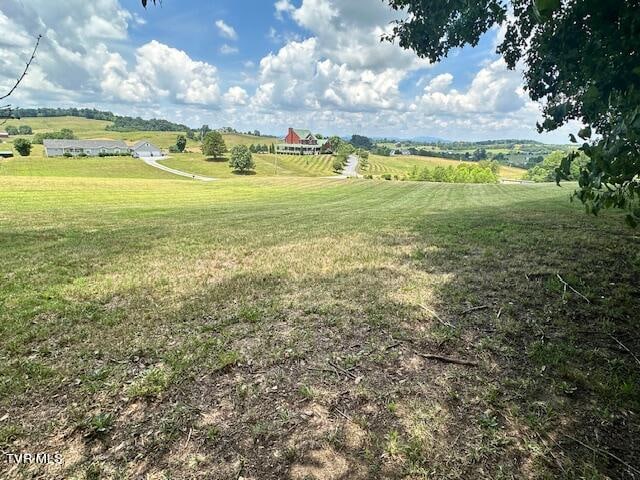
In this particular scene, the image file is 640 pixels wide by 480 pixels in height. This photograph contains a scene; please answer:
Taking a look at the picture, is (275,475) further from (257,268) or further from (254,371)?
(257,268)

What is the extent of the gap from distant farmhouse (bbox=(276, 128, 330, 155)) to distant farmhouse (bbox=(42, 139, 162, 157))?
41.3 m

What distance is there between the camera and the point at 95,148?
88.8m

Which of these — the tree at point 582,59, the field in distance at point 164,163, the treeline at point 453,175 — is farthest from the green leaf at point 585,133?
the treeline at point 453,175

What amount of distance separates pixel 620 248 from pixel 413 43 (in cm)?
637

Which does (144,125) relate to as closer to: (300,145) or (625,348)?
(300,145)

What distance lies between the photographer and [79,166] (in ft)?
209

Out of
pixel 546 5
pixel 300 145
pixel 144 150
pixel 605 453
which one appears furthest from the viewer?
pixel 300 145

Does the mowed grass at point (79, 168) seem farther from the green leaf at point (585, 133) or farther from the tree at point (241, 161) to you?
the green leaf at point (585, 133)

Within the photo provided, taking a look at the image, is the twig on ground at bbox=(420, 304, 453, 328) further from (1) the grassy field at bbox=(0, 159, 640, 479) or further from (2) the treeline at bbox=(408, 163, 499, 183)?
(2) the treeline at bbox=(408, 163, 499, 183)

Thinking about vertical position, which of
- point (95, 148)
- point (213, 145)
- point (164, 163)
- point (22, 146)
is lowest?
point (164, 163)

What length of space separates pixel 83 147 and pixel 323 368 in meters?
105

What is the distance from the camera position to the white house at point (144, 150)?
94081mm

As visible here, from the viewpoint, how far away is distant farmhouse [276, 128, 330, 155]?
4830 inches

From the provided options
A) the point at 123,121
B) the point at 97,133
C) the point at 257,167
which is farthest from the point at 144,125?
the point at 257,167
